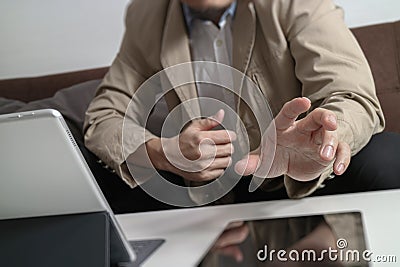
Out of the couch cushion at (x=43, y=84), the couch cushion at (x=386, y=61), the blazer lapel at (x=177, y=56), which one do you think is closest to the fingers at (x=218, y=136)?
the blazer lapel at (x=177, y=56)

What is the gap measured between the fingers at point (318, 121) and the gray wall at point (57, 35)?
1.12 meters

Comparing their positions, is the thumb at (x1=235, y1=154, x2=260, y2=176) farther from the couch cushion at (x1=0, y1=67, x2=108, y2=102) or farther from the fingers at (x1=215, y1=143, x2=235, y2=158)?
the couch cushion at (x1=0, y1=67, x2=108, y2=102)

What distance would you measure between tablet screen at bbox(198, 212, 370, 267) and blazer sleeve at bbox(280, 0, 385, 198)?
136 mm

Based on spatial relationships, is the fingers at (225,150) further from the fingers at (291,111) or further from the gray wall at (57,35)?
the gray wall at (57,35)

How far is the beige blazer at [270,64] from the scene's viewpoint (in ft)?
2.70

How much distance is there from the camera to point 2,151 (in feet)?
1.54

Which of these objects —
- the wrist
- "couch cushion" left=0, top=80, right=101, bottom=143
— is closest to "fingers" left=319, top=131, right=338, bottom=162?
the wrist

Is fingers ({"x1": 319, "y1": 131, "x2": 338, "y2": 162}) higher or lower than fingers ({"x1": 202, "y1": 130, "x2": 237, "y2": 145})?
above

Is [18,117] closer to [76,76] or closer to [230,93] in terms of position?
[230,93]

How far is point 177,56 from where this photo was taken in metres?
1.02

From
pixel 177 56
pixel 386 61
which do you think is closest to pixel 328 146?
pixel 177 56

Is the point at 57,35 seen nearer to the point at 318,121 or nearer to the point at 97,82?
the point at 97,82

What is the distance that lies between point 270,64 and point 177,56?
18 cm

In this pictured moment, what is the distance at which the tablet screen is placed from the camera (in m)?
0.50
